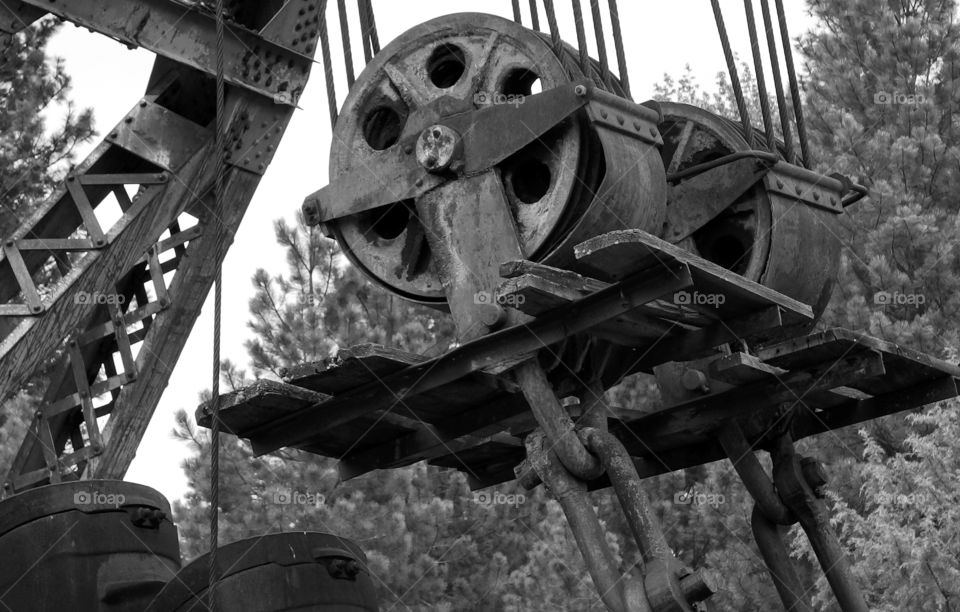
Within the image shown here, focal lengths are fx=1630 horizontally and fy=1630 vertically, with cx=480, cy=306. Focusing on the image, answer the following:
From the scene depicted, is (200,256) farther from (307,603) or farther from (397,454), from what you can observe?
(307,603)

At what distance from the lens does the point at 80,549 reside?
8.30 meters

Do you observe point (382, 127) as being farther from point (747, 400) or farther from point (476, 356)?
point (747, 400)

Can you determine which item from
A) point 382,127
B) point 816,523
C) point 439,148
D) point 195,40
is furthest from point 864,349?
point 195,40

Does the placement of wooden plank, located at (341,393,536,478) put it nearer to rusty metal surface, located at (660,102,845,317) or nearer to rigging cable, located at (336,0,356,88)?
rusty metal surface, located at (660,102,845,317)

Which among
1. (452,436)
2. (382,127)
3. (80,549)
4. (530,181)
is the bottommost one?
(80,549)

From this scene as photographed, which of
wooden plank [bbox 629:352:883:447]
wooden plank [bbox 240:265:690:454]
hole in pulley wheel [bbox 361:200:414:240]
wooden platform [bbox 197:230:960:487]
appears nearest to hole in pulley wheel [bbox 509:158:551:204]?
hole in pulley wheel [bbox 361:200:414:240]

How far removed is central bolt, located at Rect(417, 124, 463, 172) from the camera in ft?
28.5

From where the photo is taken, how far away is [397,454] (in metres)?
9.38

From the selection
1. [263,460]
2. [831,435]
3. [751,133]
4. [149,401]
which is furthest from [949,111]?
[149,401]

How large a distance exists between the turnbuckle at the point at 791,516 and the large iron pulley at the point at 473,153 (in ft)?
6.01

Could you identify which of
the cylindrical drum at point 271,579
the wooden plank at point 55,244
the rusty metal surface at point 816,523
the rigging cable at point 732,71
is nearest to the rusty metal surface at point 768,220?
the rigging cable at point 732,71

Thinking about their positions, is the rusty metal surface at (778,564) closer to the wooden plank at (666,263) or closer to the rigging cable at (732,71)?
the wooden plank at (666,263)

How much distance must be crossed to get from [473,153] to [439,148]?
20cm

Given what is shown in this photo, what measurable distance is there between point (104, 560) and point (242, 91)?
334cm
